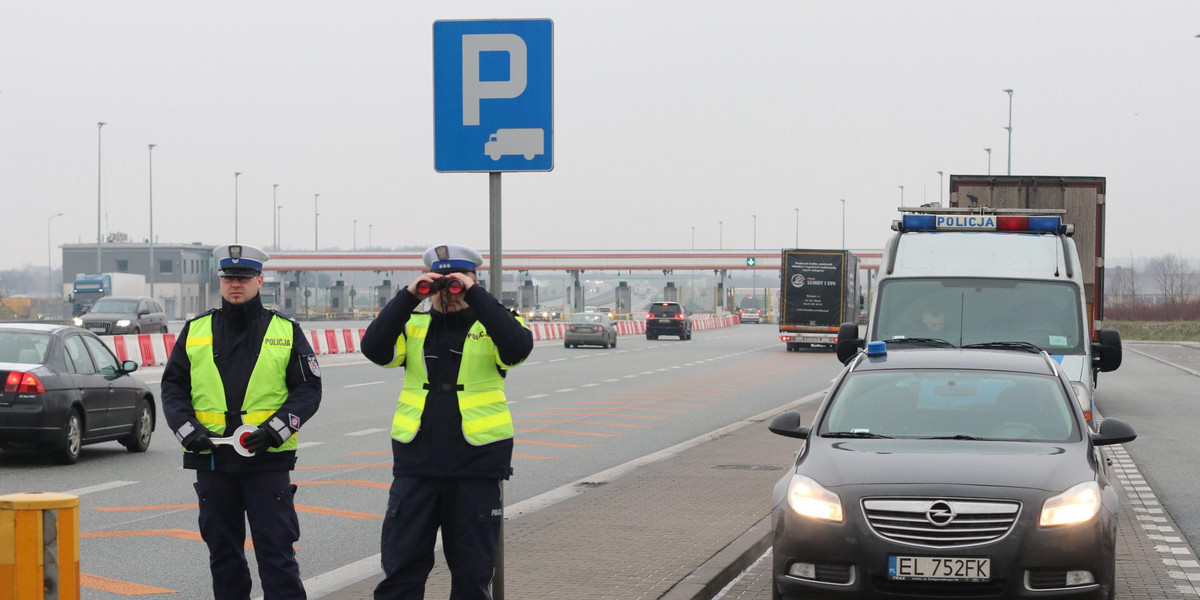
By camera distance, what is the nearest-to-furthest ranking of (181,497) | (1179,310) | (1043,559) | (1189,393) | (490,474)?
(490,474), (1043,559), (181,497), (1189,393), (1179,310)

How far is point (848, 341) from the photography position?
42.7ft

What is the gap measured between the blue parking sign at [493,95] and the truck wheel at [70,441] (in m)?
8.21

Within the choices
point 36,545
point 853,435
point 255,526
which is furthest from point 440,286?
point 853,435

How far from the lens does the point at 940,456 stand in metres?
7.28

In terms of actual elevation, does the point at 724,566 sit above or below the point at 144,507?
above

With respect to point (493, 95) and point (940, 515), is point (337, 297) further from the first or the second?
point (940, 515)

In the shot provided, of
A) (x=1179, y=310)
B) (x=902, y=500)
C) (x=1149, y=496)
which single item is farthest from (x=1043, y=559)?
(x=1179, y=310)

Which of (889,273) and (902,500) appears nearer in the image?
(902,500)

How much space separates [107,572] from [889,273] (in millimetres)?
7428

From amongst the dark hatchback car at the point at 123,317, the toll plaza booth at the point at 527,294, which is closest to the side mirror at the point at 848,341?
the dark hatchback car at the point at 123,317

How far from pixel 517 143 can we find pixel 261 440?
6.26 ft

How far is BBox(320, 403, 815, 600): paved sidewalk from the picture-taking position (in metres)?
7.68

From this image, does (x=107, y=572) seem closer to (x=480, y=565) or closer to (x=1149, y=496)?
(x=480, y=565)

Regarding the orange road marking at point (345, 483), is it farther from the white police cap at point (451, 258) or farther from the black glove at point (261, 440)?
the white police cap at point (451, 258)
